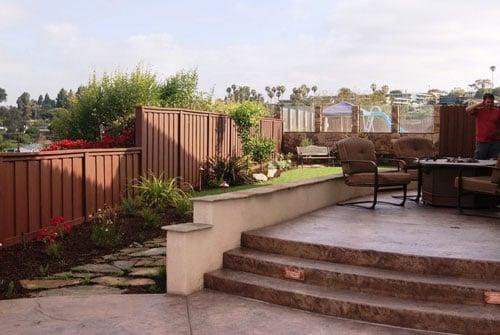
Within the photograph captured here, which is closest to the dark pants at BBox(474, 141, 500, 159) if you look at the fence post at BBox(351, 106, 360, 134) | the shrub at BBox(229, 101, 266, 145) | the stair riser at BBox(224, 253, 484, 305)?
the stair riser at BBox(224, 253, 484, 305)

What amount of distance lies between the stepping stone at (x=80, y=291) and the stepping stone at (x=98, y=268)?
0.54 m

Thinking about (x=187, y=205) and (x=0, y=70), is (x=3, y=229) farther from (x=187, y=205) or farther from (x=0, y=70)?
(x=0, y=70)

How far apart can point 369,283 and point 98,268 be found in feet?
9.82

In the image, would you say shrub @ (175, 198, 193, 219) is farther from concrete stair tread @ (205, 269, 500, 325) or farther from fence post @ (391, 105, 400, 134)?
fence post @ (391, 105, 400, 134)

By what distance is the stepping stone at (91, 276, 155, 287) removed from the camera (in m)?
5.25

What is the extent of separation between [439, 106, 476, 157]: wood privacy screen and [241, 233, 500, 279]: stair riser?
7.11m

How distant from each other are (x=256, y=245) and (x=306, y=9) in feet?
26.6

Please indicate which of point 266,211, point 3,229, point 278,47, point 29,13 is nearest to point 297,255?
point 266,211

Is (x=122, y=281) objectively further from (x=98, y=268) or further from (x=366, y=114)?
(x=366, y=114)

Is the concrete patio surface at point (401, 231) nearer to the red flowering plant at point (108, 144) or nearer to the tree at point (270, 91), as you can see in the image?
the red flowering plant at point (108, 144)

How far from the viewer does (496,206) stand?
7.77 meters

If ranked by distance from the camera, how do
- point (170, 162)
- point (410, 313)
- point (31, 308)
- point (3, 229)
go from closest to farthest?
point (410, 313)
point (31, 308)
point (3, 229)
point (170, 162)

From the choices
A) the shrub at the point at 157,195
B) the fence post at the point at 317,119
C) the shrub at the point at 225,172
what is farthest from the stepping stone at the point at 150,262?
the fence post at the point at 317,119

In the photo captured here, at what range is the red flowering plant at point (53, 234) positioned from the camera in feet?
20.5
